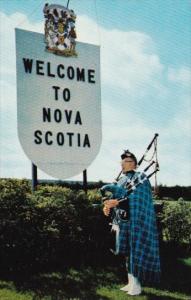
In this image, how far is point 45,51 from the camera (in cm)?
903

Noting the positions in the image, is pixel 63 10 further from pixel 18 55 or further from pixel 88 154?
pixel 88 154

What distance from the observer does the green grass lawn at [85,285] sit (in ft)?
21.4

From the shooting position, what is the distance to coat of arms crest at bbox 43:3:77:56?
900 centimetres

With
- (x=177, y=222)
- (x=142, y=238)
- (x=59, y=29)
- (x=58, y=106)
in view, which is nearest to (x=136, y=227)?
(x=142, y=238)

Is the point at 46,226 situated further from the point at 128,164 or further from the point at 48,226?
the point at 128,164

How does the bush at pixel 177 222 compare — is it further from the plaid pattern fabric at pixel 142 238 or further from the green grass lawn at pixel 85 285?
the plaid pattern fabric at pixel 142 238

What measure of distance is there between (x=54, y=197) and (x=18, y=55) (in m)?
2.58

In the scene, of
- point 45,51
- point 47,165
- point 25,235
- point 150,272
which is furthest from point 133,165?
point 45,51

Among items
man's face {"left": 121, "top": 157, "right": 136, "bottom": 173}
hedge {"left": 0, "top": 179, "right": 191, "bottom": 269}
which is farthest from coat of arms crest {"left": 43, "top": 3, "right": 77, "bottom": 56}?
man's face {"left": 121, "top": 157, "right": 136, "bottom": 173}

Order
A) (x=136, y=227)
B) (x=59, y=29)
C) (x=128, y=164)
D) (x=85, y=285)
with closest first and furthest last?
(x=136, y=227), (x=128, y=164), (x=85, y=285), (x=59, y=29)

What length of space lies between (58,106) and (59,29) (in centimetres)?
140

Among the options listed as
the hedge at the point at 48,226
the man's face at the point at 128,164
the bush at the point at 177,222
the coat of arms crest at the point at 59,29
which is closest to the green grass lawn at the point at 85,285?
the hedge at the point at 48,226

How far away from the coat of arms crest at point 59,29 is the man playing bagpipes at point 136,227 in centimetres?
341

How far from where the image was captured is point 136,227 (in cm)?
671
